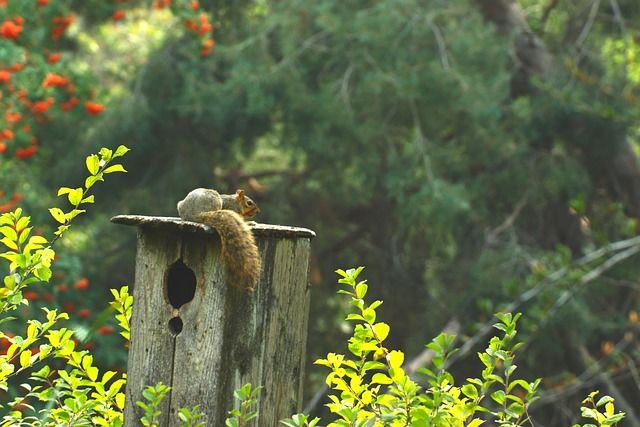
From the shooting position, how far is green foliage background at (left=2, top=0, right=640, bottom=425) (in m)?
8.54

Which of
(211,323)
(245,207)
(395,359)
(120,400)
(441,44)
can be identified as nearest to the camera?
(395,359)

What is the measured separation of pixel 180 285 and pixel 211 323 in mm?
235

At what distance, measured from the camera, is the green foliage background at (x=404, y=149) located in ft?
28.0

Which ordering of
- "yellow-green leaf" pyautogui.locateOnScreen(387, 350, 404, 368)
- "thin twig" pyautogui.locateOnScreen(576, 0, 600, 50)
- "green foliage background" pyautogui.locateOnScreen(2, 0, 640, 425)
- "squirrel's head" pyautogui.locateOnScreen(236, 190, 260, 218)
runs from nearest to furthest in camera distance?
"yellow-green leaf" pyautogui.locateOnScreen(387, 350, 404, 368) < "squirrel's head" pyautogui.locateOnScreen(236, 190, 260, 218) < "green foliage background" pyautogui.locateOnScreen(2, 0, 640, 425) < "thin twig" pyautogui.locateOnScreen(576, 0, 600, 50)

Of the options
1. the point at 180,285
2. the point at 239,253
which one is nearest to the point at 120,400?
the point at 180,285

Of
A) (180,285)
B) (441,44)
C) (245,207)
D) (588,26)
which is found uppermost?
(588,26)

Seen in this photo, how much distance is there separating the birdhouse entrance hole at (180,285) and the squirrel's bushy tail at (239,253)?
0.69 ft

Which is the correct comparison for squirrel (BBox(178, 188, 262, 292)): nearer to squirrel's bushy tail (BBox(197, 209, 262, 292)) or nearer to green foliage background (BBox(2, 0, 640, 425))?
squirrel's bushy tail (BBox(197, 209, 262, 292))

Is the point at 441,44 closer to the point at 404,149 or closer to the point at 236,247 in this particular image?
the point at 404,149

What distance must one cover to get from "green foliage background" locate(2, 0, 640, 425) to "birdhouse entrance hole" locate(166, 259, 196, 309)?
16.7ft

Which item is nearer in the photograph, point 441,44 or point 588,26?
point 441,44

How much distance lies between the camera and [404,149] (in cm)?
903

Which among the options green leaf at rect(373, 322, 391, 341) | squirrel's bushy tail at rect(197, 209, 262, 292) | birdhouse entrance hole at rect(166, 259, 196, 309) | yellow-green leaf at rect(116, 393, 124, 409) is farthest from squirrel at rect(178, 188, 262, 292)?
yellow-green leaf at rect(116, 393, 124, 409)

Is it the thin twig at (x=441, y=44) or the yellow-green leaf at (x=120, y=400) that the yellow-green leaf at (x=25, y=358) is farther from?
the thin twig at (x=441, y=44)
